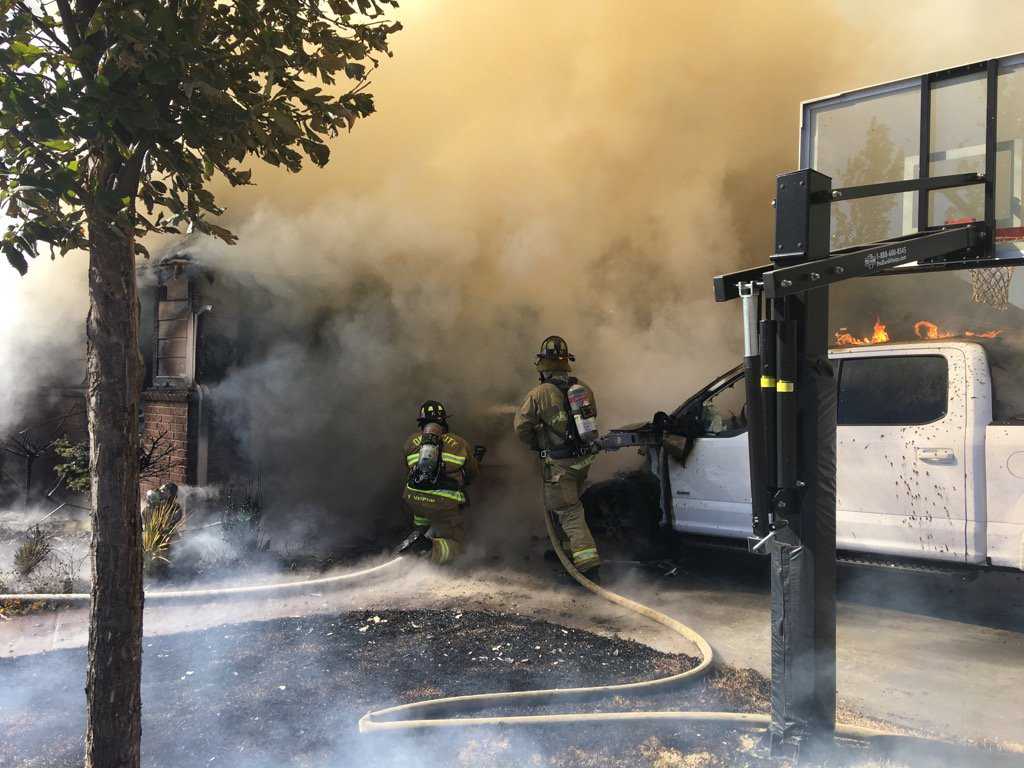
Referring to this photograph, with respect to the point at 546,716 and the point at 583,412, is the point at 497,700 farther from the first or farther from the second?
the point at 583,412

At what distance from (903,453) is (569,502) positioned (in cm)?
237

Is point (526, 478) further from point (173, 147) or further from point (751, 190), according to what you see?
point (173, 147)

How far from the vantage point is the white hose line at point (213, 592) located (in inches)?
198

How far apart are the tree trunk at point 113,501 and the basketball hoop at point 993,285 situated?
4827mm

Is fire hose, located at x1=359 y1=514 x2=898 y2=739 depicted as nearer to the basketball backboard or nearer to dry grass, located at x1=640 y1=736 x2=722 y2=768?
dry grass, located at x1=640 y1=736 x2=722 y2=768

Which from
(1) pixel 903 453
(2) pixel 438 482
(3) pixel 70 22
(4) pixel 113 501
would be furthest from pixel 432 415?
(3) pixel 70 22

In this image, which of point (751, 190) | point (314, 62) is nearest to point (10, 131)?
point (314, 62)

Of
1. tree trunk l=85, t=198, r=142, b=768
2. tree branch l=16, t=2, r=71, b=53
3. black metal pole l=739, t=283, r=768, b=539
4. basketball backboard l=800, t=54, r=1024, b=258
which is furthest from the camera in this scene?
basketball backboard l=800, t=54, r=1024, b=258

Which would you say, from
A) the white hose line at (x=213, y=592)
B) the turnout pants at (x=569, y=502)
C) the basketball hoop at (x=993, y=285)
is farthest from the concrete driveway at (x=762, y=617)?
the basketball hoop at (x=993, y=285)

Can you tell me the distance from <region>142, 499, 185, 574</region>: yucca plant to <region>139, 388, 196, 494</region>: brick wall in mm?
A: 635

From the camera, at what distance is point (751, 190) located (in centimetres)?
963

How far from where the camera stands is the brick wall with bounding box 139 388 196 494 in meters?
6.99

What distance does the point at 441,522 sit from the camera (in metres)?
6.21

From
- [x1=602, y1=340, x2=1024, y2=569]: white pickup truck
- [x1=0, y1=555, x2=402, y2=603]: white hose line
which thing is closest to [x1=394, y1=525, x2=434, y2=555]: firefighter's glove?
[x1=0, y1=555, x2=402, y2=603]: white hose line
